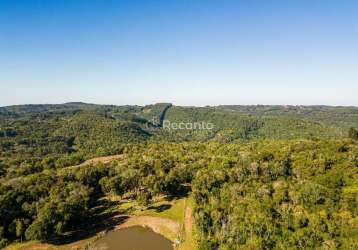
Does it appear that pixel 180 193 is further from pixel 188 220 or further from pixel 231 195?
pixel 231 195

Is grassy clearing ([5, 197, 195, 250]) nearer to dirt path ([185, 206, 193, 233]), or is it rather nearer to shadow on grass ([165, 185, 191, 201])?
dirt path ([185, 206, 193, 233])

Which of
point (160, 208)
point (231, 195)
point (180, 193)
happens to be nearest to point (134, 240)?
point (160, 208)

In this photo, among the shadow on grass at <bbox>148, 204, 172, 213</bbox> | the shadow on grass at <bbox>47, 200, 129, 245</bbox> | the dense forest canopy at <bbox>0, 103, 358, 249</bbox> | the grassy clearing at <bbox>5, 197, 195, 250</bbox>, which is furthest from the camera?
the shadow on grass at <bbox>148, 204, 172, 213</bbox>

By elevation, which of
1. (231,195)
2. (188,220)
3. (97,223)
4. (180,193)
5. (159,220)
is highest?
(231,195)

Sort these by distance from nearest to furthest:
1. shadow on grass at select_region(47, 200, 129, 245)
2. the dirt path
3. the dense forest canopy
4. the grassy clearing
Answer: the dense forest canopy
the grassy clearing
shadow on grass at select_region(47, 200, 129, 245)
the dirt path

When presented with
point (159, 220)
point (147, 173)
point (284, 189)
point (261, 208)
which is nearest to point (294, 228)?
point (261, 208)

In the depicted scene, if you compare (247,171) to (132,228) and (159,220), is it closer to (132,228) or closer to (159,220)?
(159,220)

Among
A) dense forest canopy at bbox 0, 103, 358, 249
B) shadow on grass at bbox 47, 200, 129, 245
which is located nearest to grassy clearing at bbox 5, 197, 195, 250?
shadow on grass at bbox 47, 200, 129, 245

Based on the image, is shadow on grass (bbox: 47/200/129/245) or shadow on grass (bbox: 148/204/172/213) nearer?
shadow on grass (bbox: 47/200/129/245)

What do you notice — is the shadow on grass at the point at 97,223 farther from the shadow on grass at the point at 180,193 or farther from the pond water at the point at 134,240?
the shadow on grass at the point at 180,193
